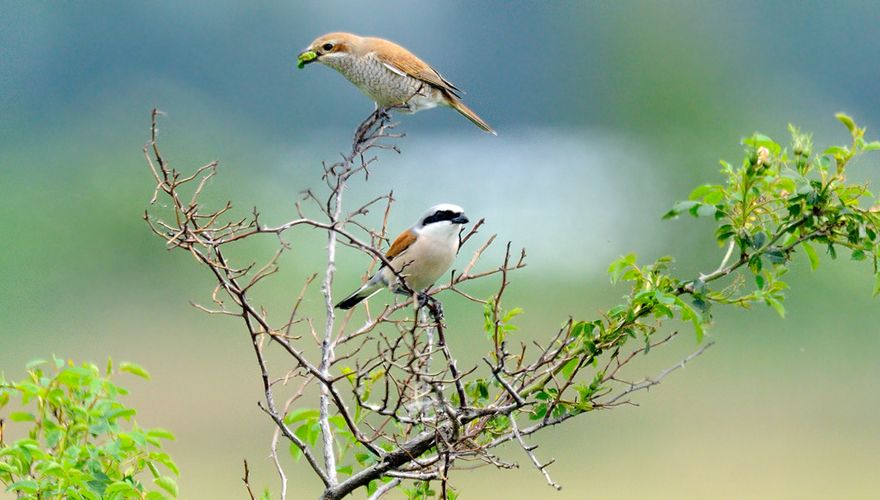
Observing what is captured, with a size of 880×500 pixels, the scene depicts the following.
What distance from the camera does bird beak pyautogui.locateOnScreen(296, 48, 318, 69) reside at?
3.49 metres

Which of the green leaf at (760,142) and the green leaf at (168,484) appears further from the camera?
the green leaf at (168,484)

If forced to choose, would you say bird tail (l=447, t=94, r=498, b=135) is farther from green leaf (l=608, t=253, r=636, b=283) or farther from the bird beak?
green leaf (l=608, t=253, r=636, b=283)

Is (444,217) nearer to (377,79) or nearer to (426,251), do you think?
(426,251)

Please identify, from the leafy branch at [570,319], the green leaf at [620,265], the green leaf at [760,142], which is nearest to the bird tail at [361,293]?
the leafy branch at [570,319]

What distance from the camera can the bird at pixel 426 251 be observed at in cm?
303

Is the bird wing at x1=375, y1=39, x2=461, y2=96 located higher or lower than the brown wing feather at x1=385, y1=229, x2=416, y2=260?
higher

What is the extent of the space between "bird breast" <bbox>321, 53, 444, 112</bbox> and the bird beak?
128 millimetres

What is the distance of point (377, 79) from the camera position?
396 cm

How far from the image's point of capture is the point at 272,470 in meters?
8.11

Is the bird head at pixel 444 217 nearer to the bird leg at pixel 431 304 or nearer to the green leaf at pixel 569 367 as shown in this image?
the bird leg at pixel 431 304

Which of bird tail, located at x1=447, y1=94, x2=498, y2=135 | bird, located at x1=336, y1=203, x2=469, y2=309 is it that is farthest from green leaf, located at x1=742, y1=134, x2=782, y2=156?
bird tail, located at x1=447, y1=94, x2=498, y2=135

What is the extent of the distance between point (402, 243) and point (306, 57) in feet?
2.57

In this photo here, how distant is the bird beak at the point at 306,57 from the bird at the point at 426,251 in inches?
25.7

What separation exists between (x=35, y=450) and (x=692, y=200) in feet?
4.41
